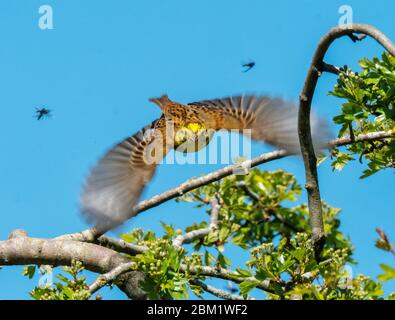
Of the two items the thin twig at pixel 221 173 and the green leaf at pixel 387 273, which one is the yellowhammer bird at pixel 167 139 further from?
the green leaf at pixel 387 273

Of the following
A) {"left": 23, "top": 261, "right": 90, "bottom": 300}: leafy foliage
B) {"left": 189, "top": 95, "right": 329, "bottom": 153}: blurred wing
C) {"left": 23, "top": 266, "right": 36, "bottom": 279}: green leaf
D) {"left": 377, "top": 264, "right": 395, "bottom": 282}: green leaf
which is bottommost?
{"left": 377, "top": 264, "right": 395, "bottom": 282}: green leaf

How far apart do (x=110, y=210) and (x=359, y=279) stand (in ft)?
5.58

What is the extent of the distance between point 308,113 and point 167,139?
3.62ft

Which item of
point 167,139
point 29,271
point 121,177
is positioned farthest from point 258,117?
point 29,271

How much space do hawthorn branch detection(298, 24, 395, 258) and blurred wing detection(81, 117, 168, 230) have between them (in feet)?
3.20

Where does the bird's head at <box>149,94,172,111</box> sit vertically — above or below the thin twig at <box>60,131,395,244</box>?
above

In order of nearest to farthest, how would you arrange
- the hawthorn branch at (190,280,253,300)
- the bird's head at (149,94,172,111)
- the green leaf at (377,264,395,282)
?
the green leaf at (377,264,395,282) < the hawthorn branch at (190,280,253,300) < the bird's head at (149,94,172,111)

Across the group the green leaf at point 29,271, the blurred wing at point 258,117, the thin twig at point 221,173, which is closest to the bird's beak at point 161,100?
the blurred wing at point 258,117

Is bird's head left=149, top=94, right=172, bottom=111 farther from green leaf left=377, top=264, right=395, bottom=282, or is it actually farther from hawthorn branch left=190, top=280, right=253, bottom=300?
green leaf left=377, top=264, right=395, bottom=282

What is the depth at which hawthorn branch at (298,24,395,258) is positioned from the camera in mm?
4523

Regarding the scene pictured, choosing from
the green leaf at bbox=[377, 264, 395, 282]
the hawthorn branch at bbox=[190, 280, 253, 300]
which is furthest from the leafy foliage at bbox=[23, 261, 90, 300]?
the green leaf at bbox=[377, 264, 395, 282]
